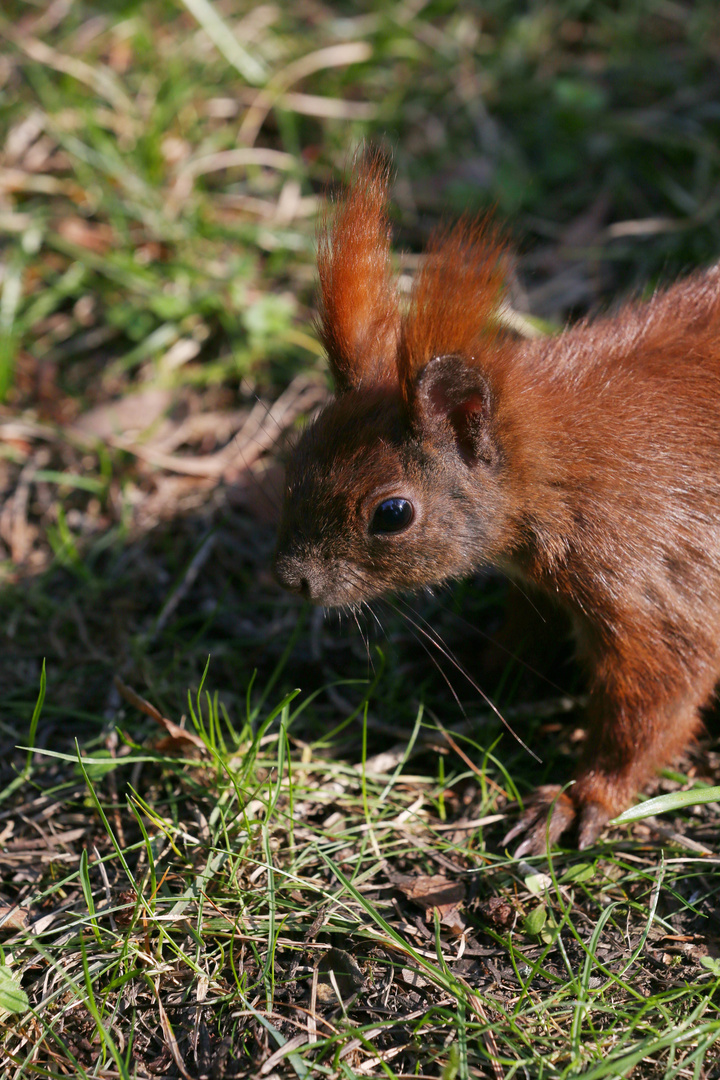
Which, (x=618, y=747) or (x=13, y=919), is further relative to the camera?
(x=618, y=747)

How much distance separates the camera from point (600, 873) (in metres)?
2.77

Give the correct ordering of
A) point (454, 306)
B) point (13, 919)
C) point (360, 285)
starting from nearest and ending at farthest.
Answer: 1. point (454, 306)
2. point (13, 919)
3. point (360, 285)

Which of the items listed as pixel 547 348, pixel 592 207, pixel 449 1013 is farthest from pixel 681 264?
pixel 449 1013

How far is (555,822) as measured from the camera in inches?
113

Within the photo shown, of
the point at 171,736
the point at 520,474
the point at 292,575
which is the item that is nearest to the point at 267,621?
the point at 171,736

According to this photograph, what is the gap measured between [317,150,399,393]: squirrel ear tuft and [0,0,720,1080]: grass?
0.24m

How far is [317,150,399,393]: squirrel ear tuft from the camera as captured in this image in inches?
104

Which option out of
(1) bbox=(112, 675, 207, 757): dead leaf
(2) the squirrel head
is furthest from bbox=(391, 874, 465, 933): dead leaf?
(2) the squirrel head

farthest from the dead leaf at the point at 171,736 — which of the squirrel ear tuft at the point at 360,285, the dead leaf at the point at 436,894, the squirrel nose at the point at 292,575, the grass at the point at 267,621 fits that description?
the squirrel ear tuft at the point at 360,285

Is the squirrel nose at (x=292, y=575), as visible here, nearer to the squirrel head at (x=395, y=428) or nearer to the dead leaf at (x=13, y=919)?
the squirrel head at (x=395, y=428)

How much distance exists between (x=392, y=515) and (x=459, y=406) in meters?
0.37

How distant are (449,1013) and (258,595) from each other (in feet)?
6.06

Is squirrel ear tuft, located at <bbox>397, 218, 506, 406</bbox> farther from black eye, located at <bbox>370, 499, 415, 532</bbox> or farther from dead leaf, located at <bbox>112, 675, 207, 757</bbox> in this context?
dead leaf, located at <bbox>112, 675, 207, 757</bbox>

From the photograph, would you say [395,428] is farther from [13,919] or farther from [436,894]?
[13,919]
